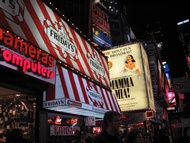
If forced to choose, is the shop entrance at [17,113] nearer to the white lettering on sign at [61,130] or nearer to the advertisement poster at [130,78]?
the white lettering on sign at [61,130]

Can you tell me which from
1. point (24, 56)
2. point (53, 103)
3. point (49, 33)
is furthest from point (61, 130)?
point (24, 56)

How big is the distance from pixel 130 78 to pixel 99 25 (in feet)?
14.7

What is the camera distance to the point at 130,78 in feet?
52.6

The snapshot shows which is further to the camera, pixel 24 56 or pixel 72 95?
pixel 72 95

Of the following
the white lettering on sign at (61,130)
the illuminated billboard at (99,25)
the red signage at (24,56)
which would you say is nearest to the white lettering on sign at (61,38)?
the red signage at (24,56)

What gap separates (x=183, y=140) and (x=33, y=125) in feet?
13.3

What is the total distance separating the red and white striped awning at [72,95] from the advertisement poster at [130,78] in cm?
639

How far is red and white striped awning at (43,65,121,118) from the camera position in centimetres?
615

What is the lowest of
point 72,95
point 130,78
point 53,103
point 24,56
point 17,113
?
point 17,113

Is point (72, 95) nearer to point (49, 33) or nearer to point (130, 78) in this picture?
point (49, 33)

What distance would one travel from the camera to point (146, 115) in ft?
49.2

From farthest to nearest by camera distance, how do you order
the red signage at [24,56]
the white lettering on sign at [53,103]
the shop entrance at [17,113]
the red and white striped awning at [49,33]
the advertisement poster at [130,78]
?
the advertisement poster at [130,78] → the shop entrance at [17,113] → the white lettering on sign at [53,103] → the red and white striped awning at [49,33] → the red signage at [24,56]

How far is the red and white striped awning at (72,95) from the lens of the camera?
6.15 meters

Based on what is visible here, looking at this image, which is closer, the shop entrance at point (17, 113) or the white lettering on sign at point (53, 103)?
the white lettering on sign at point (53, 103)
